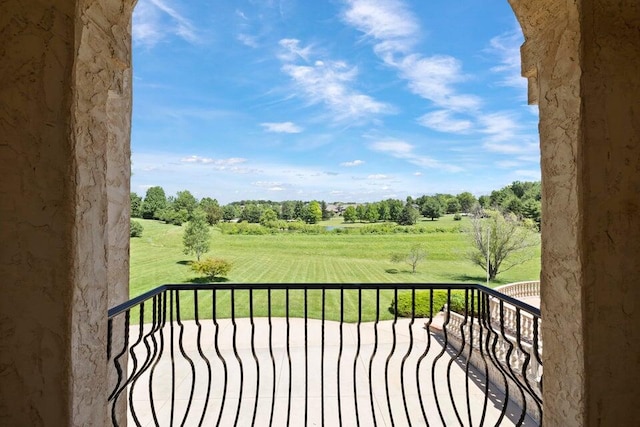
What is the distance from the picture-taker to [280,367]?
17.6 ft

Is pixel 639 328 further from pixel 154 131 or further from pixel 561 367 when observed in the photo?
pixel 154 131

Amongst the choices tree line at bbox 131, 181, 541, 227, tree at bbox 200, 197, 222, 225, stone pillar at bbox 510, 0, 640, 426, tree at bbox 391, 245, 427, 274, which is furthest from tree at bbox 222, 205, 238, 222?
stone pillar at bbox 510, 0, 640, 426

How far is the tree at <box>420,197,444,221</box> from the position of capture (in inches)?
592

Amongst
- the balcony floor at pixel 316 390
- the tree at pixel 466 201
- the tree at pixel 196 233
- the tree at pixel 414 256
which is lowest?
the balcony floor at pixel 316 390

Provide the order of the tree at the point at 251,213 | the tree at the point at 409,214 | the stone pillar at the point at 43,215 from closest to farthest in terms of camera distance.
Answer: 1. the stone pillar at the point at 43,215
2. the tree at the point at 251,213
3. the tree at the point at 409,214

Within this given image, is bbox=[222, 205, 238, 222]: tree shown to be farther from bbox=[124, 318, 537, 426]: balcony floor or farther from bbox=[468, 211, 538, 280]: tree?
bbox=[468, 211, 538, 280]: tree

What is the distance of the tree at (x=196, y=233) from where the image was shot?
12867mm

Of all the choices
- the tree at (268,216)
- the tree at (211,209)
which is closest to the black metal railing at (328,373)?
the tree at (268,216)

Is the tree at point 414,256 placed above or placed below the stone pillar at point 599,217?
below

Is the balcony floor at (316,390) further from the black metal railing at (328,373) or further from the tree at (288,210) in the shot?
the tree at (288,210)

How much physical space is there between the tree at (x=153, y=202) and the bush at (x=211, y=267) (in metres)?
3.99

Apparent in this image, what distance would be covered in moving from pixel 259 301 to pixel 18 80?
562 inches

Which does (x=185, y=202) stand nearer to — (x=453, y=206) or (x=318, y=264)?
A: (x=318, y=264)

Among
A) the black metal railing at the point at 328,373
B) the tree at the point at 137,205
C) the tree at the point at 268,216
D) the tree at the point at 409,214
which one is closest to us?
the black metal railing at the point at 328,373
